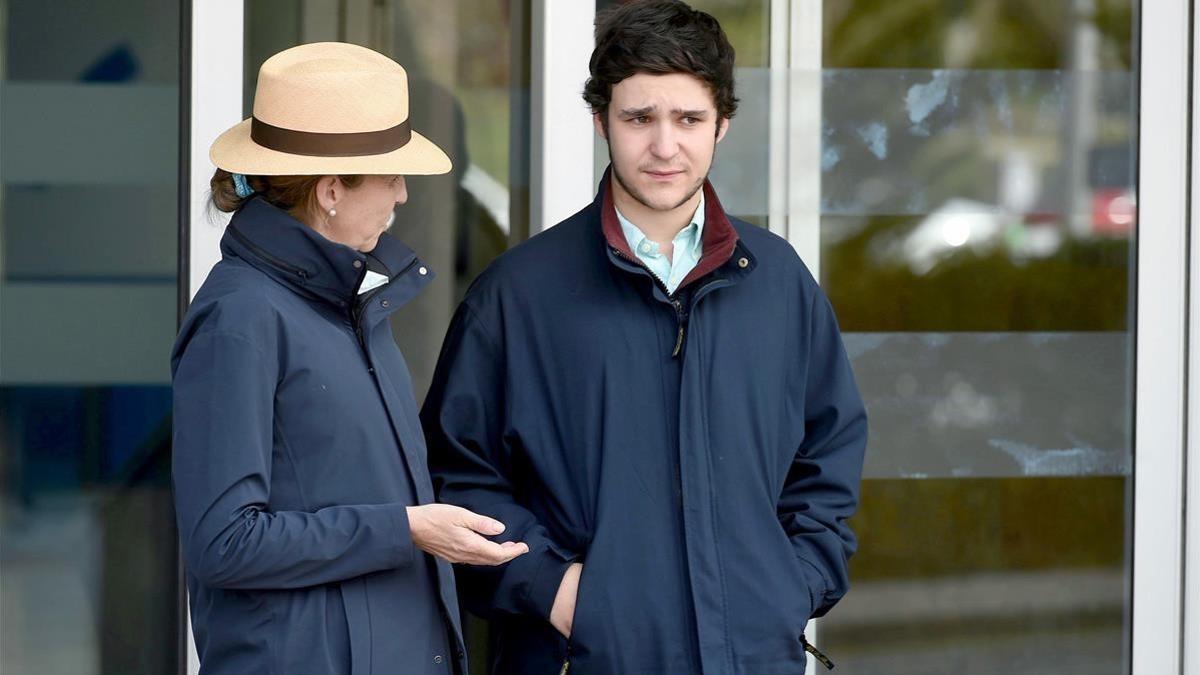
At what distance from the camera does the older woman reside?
6.64 feet

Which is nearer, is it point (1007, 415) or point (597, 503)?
point (597, 503)

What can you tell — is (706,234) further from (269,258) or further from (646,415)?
(269,258)

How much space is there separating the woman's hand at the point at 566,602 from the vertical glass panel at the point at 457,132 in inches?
50.2

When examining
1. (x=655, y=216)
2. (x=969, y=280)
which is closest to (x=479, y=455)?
(x=655, y=216)

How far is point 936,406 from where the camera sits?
3877 mm

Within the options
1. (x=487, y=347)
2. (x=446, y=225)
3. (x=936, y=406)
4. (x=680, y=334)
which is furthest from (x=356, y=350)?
(x=936, y=406)

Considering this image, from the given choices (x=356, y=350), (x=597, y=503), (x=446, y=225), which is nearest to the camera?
(x=356, y=350)

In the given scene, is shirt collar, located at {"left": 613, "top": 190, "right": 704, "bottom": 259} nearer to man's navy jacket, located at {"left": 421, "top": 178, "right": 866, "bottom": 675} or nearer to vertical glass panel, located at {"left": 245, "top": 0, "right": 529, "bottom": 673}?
man's navy jacket, located at {"left": 421, "top": 178, "right": 866, "bottom": 675}

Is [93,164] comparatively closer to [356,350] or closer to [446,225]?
[446,225]

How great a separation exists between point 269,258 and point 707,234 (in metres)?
0.83

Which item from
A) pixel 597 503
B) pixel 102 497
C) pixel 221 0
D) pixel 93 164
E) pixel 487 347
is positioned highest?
pixel 221 0

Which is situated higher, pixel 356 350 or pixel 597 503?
pixel 356 350

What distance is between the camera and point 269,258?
7.14 feet

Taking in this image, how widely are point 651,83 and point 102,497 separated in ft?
5.87
